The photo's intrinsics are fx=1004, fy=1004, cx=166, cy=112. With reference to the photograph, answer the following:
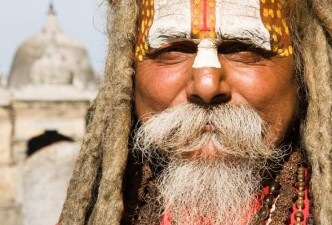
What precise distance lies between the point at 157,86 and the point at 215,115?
232 millimetres

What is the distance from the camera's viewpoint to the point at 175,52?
11.2 feet

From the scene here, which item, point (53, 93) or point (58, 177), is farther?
point (53, 93)

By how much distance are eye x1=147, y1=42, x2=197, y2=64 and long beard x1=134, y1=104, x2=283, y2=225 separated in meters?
0.18

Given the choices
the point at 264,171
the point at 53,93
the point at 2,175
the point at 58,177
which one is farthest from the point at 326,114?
the point at 2,175

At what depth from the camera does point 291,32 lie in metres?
3.45

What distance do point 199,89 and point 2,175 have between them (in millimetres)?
32459

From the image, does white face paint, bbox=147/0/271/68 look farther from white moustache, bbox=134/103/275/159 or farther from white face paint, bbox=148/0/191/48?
white moustache, bbox=134/103/275/159

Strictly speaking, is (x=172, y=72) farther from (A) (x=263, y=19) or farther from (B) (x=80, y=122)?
(B) (x=80, y=122)

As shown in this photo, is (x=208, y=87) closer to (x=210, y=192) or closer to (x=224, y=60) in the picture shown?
(x=224, y=60)

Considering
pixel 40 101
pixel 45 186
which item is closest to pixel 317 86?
pixel 45 186

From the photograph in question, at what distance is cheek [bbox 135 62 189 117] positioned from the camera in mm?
3346

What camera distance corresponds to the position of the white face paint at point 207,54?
3285 millimetres

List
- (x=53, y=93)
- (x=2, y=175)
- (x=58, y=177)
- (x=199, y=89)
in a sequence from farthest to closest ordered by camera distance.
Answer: (x=2, y=175), (x=53, y=93), (x=58, y=177), (x=199, y=89)

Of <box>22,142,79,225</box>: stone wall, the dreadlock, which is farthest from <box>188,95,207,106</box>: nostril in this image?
<box>22,142,79,225</box>: stone wall
